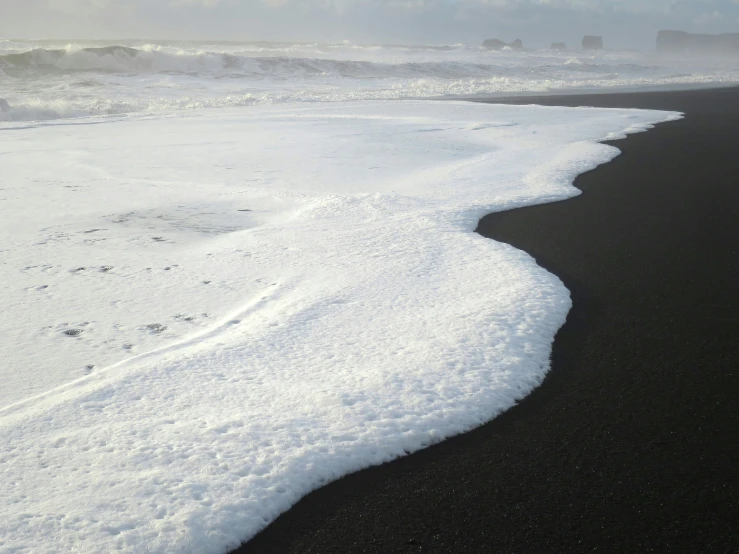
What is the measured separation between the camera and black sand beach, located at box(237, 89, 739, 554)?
192cm

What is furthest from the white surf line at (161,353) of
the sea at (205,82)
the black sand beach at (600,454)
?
the sea at (205,82)

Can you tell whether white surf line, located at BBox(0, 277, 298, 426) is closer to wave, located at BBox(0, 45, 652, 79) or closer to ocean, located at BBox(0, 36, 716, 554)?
ocean, located at BBox(0, 36, 716, 554)

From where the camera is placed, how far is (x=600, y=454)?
2289 mm

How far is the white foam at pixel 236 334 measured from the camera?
6.80ft

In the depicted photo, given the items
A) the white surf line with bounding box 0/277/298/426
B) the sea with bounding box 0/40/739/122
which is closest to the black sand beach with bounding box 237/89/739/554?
the white surf line with bounding box 0/277/298/426

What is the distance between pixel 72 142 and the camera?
8.61m

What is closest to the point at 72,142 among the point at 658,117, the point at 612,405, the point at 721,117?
the point at 612,405

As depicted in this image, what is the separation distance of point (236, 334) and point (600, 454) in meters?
1.62

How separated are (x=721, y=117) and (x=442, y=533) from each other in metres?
11.5

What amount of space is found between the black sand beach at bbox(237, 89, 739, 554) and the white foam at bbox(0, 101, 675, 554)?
133 mm

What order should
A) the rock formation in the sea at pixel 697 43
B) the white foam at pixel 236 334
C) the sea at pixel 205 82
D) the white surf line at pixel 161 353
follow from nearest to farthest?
1. the white foam at pixel 236 334
2. the white surf line at pixel 161 353
3. the sea at pixel 205 82
4. the rock formation in the sea at pixel 697 43

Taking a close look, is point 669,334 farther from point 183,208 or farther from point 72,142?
point 72,142

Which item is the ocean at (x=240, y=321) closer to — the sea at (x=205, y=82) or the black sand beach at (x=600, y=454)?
the black sand beach at (x=600, y=454)

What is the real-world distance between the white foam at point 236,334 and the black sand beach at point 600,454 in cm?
13
